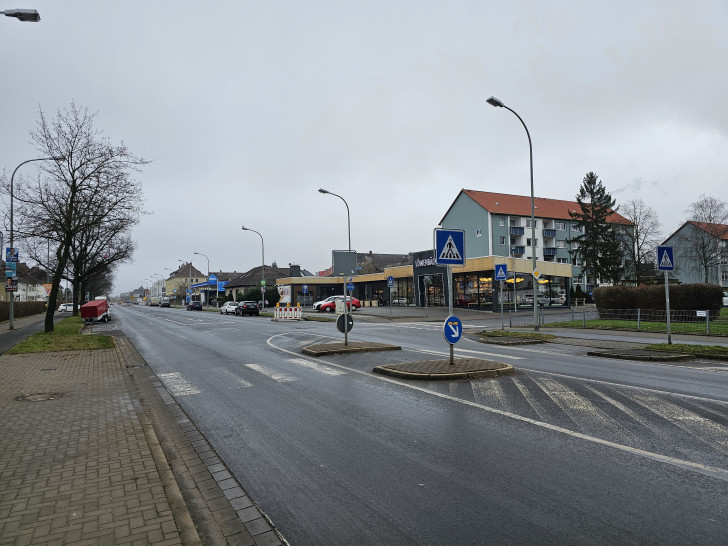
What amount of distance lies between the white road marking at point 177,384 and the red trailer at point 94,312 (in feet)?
92.7

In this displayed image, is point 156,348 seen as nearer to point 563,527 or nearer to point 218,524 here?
point 218,524

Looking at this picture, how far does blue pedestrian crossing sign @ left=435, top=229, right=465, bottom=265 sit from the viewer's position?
9.67m

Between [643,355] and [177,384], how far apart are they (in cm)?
1147

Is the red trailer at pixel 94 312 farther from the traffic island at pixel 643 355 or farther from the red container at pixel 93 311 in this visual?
the traffic island at pixel 643 355

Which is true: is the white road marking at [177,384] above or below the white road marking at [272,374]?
below

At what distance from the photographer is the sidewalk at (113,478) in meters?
3.28

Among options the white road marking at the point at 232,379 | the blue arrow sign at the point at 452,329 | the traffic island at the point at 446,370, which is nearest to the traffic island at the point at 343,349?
the white road marking at the point at 232,379

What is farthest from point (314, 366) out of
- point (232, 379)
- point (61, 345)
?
point (61, 345)

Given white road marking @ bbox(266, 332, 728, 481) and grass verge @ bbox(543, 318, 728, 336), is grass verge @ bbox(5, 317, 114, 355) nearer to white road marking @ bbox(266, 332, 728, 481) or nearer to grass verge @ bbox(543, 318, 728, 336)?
white road marking @ bbox(266, 332, 728, 481)

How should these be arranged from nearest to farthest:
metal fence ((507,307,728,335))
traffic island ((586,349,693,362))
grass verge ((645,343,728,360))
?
1. traffic island ((586,349,693,362))
2. grass verge ((645,343,728,360))
3. metal fence ((507,307,728,335))

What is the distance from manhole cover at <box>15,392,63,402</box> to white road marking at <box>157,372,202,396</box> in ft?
6.05

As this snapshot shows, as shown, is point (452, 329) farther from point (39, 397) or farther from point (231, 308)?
point (231, 308)

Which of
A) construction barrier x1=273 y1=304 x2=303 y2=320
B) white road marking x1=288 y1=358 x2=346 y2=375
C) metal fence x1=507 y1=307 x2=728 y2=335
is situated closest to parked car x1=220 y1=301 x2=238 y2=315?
construction barrier x1=273 y1=304 x2=303 y2=320

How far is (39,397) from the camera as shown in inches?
307
